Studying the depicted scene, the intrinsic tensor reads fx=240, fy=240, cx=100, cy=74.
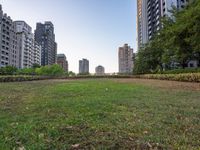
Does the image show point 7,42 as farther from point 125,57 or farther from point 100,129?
point 100,129

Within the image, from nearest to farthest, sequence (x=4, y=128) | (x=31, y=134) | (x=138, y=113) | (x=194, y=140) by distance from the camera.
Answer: (x=194, y=140) → (x=31, y=134) → (x=4, y=128) → (x=138, y=113)

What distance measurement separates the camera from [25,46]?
329 feet

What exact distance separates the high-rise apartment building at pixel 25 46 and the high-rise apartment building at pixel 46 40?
1782 cm

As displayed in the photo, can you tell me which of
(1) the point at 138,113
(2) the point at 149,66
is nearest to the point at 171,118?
(1) the point at 138,113

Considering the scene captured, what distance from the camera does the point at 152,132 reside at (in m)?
3.36

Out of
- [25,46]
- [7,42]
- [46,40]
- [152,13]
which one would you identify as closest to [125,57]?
[152,13]

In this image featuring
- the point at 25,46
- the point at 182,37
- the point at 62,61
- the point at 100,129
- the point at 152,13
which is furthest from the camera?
the point at 62,61

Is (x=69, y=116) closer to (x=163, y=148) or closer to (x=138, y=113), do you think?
(x=138, y=113)

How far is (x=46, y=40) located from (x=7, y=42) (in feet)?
167

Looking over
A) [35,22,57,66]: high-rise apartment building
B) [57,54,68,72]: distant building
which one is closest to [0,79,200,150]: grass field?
[35,22,57,66]: high-rise apartment building

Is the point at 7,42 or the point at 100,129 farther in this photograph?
the point at 7,42

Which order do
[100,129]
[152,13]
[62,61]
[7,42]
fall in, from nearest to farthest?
[100,129]
[152,13]
[7,42]
[62,61]

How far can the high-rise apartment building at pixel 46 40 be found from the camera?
131 m

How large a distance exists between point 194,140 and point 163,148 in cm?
54
